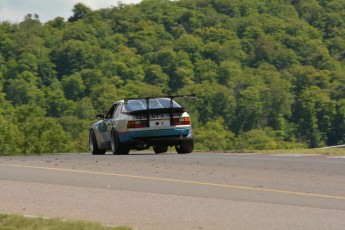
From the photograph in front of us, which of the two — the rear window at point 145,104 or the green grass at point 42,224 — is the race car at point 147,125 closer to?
the rear window at point 145,104

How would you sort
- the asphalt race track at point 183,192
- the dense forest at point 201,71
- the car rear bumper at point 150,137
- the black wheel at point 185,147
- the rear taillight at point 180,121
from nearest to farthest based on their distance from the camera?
the asphalt race track at point 183,192 → the car rear bumper at point 150,137 → the rear taillight at point 180,121 → the black wheel at point 185,147 → the dense forest at point 201,71

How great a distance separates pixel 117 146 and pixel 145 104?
1.25 meters

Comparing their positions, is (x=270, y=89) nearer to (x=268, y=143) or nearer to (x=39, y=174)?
(x=268, y=143)

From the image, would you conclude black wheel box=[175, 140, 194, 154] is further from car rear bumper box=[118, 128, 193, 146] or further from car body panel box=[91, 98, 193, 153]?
car rear bumper box=[118, 128, 193, 146]

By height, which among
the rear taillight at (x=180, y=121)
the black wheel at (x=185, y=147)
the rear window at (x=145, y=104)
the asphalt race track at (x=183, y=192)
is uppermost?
the rear window at (x=145, y=104)

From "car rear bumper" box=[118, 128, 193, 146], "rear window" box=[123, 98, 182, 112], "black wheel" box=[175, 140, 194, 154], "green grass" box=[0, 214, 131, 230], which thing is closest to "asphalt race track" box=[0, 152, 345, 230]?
"green grass" box=[0, 214, 131, 230]

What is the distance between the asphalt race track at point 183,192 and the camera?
38.8 ft

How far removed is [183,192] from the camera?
1476cm

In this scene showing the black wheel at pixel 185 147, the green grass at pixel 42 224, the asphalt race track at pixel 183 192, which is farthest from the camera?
the black wheel at pixel 185 147

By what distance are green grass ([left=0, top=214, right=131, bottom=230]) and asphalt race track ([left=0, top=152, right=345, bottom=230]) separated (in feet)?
1.61

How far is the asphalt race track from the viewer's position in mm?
11812

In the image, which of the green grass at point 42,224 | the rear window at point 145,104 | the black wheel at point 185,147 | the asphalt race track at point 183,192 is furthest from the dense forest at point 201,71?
the green grass at point 42,224

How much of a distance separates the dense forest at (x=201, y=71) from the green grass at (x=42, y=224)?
96.0 meters

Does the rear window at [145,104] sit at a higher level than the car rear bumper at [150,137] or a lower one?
higher
